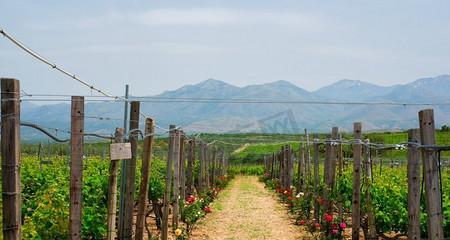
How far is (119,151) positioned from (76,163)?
42.4 inches

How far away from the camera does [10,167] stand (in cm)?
479

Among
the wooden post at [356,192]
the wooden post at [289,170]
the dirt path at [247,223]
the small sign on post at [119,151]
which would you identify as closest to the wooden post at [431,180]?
the small sign on post at [119,151]

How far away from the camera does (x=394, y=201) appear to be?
1036cm

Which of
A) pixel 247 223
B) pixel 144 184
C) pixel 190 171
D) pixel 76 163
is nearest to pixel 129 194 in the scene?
pixel 144 184

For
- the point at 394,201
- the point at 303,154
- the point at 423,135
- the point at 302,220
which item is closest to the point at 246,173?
the point at 303,154

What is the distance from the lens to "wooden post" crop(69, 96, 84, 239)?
593 centimetres

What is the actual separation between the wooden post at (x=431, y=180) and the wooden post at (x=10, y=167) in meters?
3.77

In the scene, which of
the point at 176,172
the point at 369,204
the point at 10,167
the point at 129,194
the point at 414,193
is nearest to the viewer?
the point at 10,167

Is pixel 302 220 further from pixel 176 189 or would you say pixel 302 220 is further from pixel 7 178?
pixel 7 178

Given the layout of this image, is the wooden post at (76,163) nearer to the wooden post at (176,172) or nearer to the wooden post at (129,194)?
the wooden post at (129,194)

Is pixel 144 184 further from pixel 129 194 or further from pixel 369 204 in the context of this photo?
pixel 369 204

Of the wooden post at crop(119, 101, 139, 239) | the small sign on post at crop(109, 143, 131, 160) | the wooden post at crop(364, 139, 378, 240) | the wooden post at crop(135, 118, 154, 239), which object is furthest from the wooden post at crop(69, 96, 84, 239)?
the wooden post at crop(364, 139, 378, 240)

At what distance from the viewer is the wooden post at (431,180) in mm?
5820

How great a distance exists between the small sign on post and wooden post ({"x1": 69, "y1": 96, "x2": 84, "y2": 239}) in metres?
0.95
